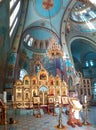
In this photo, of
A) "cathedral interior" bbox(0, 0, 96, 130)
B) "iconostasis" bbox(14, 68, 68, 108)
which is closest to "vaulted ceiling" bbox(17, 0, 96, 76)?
"cathedral interior" bbox(0, 0, 96, 130)

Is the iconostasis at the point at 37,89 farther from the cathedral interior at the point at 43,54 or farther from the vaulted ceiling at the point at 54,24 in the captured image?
the vaulted ceiling at the point at 54,24

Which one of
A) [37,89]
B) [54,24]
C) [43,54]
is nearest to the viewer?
[37,89]

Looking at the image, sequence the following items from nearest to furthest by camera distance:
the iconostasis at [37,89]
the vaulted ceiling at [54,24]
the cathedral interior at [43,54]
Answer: the cathedral interior at [43,54] → the iconostasis at [37,89] → the vaulted ceiling at [54,24]

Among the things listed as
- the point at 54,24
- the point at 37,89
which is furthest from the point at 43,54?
the point at 37,89

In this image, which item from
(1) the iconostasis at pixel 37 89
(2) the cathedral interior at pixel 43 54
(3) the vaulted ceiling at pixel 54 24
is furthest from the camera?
(3) the vaulted ceiling at pixel 54 24

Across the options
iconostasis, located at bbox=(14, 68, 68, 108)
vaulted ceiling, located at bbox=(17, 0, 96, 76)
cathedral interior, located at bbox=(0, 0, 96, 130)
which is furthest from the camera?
vaulted ceiling, located at bbox=(17, 0, 96, 76)

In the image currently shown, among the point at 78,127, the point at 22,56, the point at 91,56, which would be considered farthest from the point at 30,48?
the point at 78,127

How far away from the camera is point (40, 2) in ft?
51.2

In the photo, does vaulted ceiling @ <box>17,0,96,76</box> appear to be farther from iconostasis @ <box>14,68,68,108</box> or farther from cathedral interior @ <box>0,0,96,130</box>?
iconostasis @ <box>14,68,68,108</box>

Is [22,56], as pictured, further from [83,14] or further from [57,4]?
[83,14]

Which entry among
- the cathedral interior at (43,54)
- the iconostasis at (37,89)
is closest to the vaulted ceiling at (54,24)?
the cathedral interior at (43,54)

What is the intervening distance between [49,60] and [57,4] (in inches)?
214

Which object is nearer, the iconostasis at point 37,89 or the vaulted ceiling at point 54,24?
the iconostasis at point 37,89

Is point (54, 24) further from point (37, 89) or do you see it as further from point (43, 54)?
point (37, 89)
